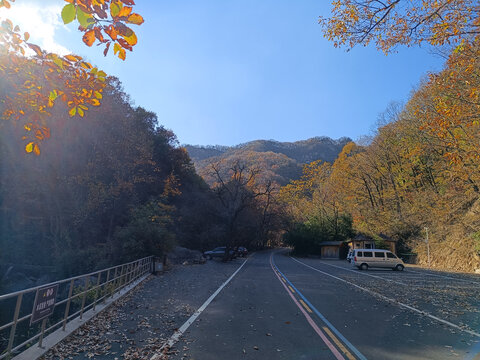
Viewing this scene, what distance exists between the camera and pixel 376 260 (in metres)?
28.4

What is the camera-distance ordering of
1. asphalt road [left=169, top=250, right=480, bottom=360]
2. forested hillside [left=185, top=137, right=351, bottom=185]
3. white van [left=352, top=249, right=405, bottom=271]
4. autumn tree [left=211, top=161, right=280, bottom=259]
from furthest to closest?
forested hillside [left=185, top=137, right=351, bottom=185] → autumn tree [left=211, top=161, right=280, bottom=259] → white van [left=352, top=249, right=405, bottom=271] → asphalt road [left=169, top=250, right=480, bottom=360]

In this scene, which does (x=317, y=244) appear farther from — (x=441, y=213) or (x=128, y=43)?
(x=128, y=43)

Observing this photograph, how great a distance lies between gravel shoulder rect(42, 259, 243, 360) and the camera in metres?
6.05

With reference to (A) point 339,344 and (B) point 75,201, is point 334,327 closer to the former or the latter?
(A) point 339,344

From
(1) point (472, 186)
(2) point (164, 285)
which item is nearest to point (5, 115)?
(2) point (164, 285)

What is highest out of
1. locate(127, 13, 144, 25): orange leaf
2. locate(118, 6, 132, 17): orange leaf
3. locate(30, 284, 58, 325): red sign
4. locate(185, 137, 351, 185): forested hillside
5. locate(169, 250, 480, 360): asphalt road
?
locate(185, 137, 351, 185): forested hillside

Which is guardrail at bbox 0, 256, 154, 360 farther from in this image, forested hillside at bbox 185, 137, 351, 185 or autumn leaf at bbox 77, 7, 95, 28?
forested hillside at bbox 185, 137, 351, 185

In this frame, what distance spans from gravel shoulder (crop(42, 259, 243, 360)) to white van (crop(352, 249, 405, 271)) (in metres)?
19.4

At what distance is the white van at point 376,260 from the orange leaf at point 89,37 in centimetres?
2821

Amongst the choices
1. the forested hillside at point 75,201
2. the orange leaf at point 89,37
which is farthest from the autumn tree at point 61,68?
the forested hillside at point 75,201

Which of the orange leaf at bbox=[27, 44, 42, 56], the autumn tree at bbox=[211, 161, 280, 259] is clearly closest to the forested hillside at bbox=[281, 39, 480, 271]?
the autumn tree at bbox=[211, 161, 280, 259]

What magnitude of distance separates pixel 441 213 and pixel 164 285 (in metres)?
27.1

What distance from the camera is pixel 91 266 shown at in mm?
23031

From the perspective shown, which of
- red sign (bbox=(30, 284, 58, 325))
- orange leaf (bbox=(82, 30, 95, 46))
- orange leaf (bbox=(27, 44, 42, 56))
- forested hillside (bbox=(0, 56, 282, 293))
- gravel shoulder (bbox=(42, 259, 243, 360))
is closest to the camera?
orange leaf (bbox=(82, 30, 95, 46))
